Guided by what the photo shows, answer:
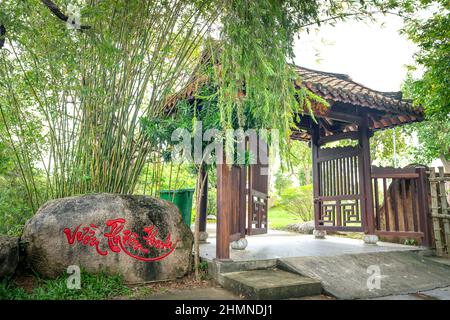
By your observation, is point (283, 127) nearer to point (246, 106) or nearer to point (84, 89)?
point (246, 106)

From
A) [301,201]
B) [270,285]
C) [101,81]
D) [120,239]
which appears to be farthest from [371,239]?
[301,201]

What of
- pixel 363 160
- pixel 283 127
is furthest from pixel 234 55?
pixel 363 160

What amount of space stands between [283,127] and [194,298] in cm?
163

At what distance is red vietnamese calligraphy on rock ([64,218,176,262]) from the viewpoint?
10.2 feet

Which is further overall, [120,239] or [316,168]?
[316,168]

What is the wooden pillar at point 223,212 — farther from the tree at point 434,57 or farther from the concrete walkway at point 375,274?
the tree at point 434,57

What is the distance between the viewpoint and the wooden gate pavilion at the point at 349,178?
4.42 metres

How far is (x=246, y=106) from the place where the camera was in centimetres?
342

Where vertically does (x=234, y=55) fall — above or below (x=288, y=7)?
below

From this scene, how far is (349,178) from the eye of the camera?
18.2 ft

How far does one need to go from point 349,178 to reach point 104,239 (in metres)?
3.99

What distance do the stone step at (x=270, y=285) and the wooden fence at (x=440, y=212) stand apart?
2.75m

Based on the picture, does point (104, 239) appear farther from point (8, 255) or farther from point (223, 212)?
point (223, 212)

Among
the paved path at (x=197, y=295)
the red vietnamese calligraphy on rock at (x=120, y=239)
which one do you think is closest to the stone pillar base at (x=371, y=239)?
the paved path at (x=197, y=295)
